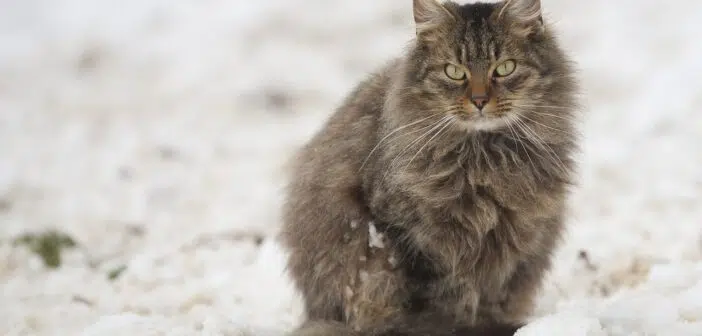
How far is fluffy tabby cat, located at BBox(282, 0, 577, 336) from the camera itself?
3102 millimetres

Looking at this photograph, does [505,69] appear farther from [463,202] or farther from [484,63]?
[463,202]

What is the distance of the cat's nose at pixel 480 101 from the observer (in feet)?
9.81

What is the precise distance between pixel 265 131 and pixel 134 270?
245 cm

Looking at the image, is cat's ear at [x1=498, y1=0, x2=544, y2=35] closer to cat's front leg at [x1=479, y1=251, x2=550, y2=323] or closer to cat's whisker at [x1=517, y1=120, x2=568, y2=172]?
cat's whisker at [x1=517, y1=120, x2=568, y2=172]

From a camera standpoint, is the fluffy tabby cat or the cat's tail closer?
the cat's tail

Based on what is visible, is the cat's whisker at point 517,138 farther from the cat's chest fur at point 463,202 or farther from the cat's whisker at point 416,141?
the cat's whisker at point 416,141

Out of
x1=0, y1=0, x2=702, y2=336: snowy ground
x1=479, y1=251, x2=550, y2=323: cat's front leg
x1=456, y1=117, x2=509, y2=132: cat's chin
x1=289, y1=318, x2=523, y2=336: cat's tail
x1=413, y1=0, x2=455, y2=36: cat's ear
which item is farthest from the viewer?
x1=0, y1=0, x2=702, y2=336: snowy ground

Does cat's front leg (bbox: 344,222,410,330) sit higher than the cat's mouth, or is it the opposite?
the cat's mouth

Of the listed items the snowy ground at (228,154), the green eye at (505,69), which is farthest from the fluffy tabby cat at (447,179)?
the snowy ground at (228,154)

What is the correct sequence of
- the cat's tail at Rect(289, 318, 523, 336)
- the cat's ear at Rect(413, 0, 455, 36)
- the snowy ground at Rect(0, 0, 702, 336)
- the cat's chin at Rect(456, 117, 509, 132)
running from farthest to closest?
the snowy ground at Rect(0, 0, 702, 336) → the cat's ear at Rect(413, 0, 455, 36) → the cat's chin at Rect(456, 117, 509, 132) → the cat's tail at Rect(289, 318, 523, 336)

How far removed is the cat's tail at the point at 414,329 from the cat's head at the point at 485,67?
743mm

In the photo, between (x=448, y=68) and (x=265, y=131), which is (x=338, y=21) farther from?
Result: (x=448, y=68)

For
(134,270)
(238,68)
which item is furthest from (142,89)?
(134,270)

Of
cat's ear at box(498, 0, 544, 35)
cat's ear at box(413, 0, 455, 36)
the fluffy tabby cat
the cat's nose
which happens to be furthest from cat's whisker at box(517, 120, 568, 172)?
cat's ear at box(413, 0, 455, 36)
